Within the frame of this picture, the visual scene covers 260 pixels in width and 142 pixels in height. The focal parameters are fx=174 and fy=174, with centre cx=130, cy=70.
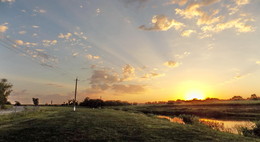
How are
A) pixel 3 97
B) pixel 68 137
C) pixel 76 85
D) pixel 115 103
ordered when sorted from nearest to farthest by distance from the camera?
pixel 68 137
pixel 76 85
pixel 3 97
pixel 115 103

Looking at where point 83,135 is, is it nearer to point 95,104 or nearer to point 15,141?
point 15,141

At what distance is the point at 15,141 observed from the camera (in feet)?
53.7

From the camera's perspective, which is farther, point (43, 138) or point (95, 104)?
point (95, 104)

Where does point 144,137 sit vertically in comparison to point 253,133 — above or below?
above

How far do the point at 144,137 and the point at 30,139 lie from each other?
1124 centimetres

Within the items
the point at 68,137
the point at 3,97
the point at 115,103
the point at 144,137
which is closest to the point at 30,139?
the point at 68,137

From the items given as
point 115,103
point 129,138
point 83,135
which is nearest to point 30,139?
point 83,135

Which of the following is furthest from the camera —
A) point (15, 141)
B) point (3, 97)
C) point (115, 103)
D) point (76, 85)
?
point (115, 103)

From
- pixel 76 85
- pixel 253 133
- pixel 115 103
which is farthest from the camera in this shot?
pixel 115 103

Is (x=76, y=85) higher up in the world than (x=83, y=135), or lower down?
higher up

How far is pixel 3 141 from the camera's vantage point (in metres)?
16.4

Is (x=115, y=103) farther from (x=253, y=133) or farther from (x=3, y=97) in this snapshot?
(x=253, y=133)

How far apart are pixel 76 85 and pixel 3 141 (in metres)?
40.0

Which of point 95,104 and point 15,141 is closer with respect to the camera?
point 15,141
